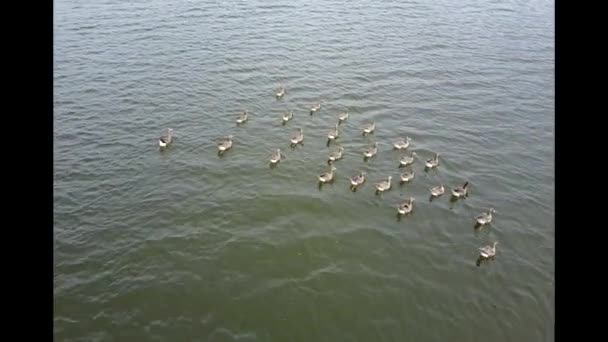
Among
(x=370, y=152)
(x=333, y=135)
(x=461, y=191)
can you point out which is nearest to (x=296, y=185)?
(x=370, y=152)

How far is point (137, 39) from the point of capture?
36.7 meters

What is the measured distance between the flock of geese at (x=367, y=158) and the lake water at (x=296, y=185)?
34 centimetres

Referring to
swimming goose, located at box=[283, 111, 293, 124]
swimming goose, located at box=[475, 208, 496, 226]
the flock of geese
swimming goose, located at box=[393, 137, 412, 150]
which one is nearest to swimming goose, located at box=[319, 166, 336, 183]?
the flock of geese

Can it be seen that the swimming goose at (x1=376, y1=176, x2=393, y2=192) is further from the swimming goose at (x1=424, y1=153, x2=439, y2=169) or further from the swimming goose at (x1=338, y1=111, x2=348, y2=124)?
the swimming goose at (x1=338, y1=111, x2=348, y2=124)

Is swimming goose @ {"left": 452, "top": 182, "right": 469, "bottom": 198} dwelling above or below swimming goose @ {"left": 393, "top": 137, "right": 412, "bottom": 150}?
below

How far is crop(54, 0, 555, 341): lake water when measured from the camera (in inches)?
647

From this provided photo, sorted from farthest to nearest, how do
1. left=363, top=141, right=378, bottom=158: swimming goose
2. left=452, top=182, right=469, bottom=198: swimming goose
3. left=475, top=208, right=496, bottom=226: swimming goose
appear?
left=363, top=141, right=378, bottom=158: swimming goose
left=452, top=182, right=469, bottom=198: swimming goose
left=475, top=208, right=496, bottom=226: swimming goose

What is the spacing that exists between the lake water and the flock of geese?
34cm

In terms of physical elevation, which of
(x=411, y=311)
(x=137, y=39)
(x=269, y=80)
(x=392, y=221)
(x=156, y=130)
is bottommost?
(x=411, y=311)
